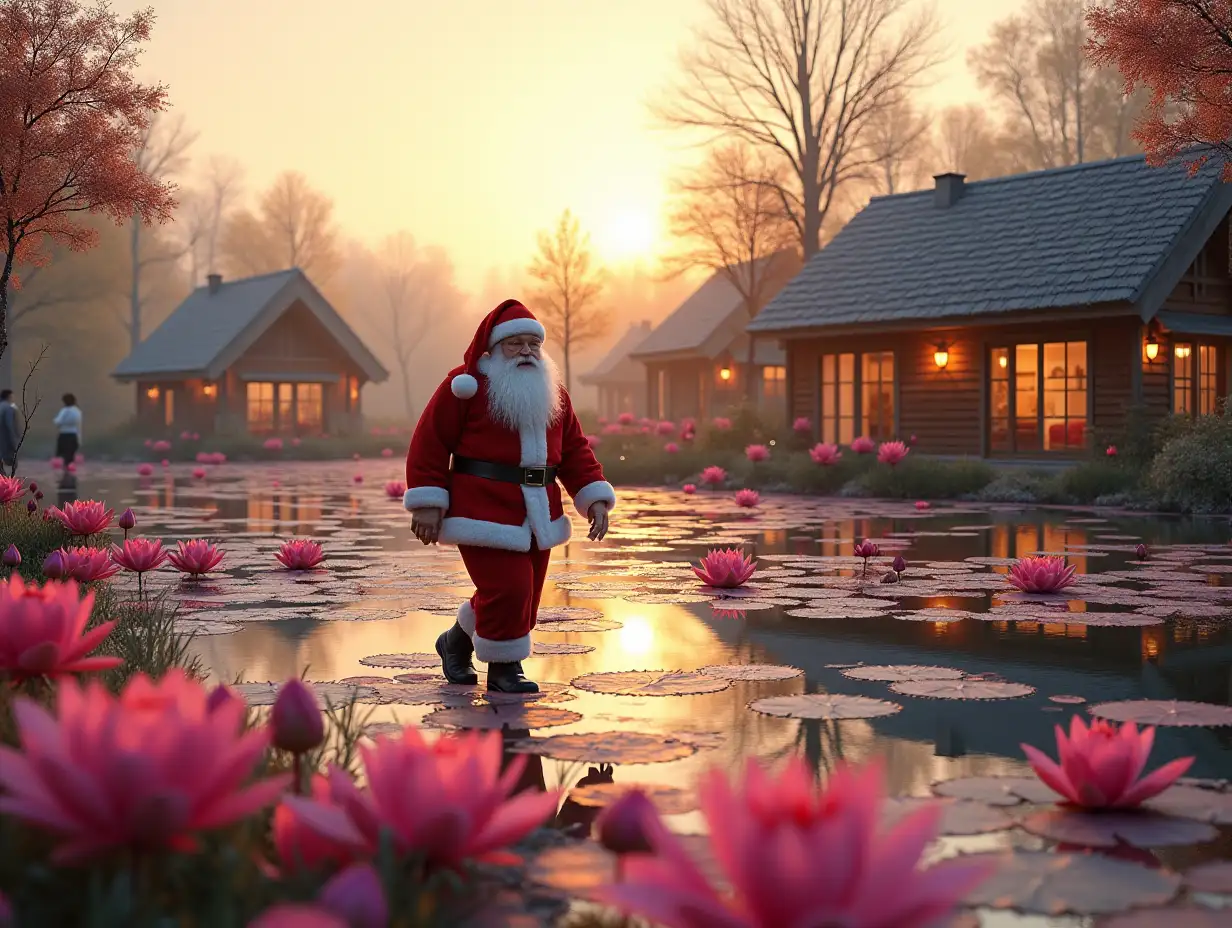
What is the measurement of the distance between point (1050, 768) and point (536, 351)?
10.3 feet

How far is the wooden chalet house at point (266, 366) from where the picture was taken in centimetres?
4144

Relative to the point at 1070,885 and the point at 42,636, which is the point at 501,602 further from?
the point at 1070,885

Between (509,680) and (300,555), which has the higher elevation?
(300,555)

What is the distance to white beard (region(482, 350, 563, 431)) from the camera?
234 inches

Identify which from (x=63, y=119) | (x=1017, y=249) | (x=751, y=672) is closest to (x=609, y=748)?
(x=751, y=672)

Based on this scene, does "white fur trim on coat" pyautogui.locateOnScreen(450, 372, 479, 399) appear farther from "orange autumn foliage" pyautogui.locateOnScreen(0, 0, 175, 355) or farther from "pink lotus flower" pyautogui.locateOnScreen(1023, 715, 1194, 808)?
"orange autumn foliage" pyautogui.locateOnScreen(0, 0, 175, 355)

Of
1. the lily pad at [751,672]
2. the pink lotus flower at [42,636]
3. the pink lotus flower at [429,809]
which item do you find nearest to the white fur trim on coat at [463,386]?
the lily pad at [751,672]

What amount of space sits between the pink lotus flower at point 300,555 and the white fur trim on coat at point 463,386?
4.60 m

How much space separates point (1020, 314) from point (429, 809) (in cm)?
2187

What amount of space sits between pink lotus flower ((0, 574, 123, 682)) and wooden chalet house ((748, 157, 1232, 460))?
2011cm

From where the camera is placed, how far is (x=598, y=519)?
6.14m

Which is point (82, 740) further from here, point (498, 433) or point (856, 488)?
point (856, 488)

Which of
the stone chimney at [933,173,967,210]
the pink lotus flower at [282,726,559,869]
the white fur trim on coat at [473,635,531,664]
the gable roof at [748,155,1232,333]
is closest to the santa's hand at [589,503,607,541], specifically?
the white fur trim on coat at [473,635,531,664]

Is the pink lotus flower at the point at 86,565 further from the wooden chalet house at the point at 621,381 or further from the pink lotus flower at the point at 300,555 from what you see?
the wooden chalet house at the point at 621,381
